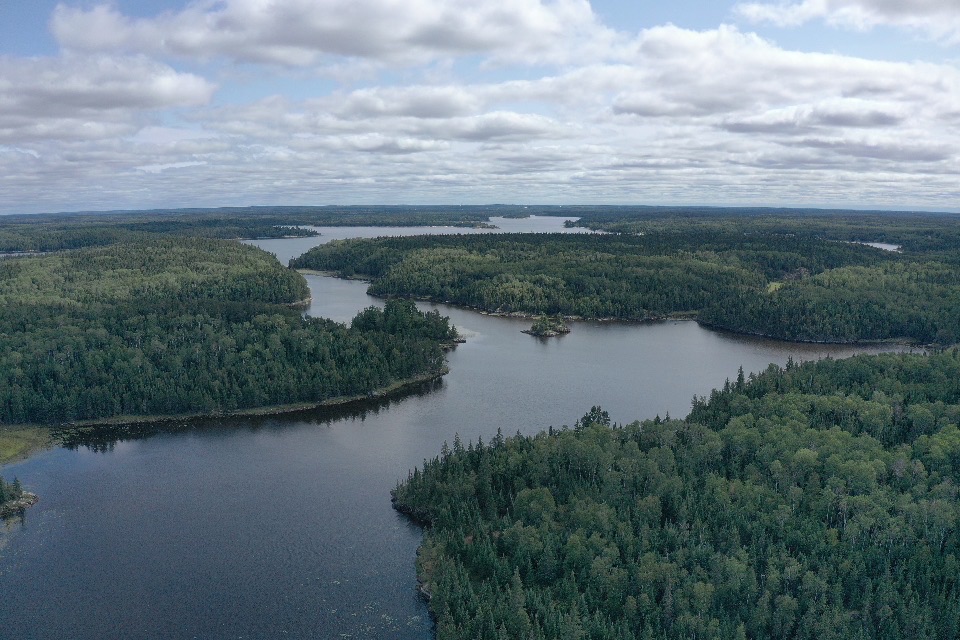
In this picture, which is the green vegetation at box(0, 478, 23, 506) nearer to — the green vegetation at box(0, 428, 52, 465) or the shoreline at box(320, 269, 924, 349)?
the green vegetation at box(0, 428, 52, 465)

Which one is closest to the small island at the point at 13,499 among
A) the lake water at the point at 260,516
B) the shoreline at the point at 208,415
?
the lake water at the point at 260,516

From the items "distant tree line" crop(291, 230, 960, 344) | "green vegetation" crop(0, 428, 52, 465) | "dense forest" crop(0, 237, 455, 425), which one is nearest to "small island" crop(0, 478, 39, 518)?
"green vegetation" crop(0, 428, 52, 465)

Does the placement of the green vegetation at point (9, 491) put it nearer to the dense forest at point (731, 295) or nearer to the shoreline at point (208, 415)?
the shoreline at point (208, 415)

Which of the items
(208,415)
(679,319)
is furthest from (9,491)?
(679,319)

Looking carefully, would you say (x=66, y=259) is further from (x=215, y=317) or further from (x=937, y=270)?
(x=937, y=270)

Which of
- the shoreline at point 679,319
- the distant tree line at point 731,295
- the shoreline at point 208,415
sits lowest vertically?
the shoreline at point 208,415

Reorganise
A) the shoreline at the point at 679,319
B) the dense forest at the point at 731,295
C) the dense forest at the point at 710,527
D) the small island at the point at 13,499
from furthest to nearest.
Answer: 1. the dense forest at the point at 731,295
2. the shoreline at the point at 679,319
3. the small island at the point at 13,499
4. the dense forest at the point at 710,527
